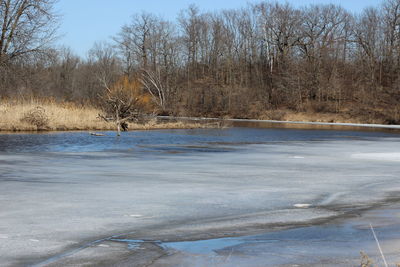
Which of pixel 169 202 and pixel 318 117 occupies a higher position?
pixel 318 117

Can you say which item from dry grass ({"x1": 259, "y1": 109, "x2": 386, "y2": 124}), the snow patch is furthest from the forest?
the snow patch

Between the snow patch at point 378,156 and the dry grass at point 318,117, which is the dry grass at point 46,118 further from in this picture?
the dry grass at point 318,117

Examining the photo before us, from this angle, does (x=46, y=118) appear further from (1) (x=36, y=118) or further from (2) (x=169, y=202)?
(2) (x=169, y=202)

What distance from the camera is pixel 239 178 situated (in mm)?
10164

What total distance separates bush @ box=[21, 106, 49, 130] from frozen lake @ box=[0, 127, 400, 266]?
13.1 metres

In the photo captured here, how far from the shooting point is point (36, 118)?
27047mm

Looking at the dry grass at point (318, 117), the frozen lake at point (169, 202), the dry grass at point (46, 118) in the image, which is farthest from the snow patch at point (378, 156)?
the dry grass at point (318, 117)

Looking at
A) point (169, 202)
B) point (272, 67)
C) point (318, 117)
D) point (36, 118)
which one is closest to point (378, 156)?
point (169, 202)

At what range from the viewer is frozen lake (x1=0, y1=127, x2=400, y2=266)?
5047 millimetres

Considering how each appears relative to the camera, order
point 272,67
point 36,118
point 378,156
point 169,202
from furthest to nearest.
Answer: point 272,67 < point 36,118 < point 378,156 < point 169,202

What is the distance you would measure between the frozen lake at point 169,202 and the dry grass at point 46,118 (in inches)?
514

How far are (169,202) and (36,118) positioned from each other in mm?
21178

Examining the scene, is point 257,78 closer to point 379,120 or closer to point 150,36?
point 150,36

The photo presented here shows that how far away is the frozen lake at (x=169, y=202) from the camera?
5.05 m
